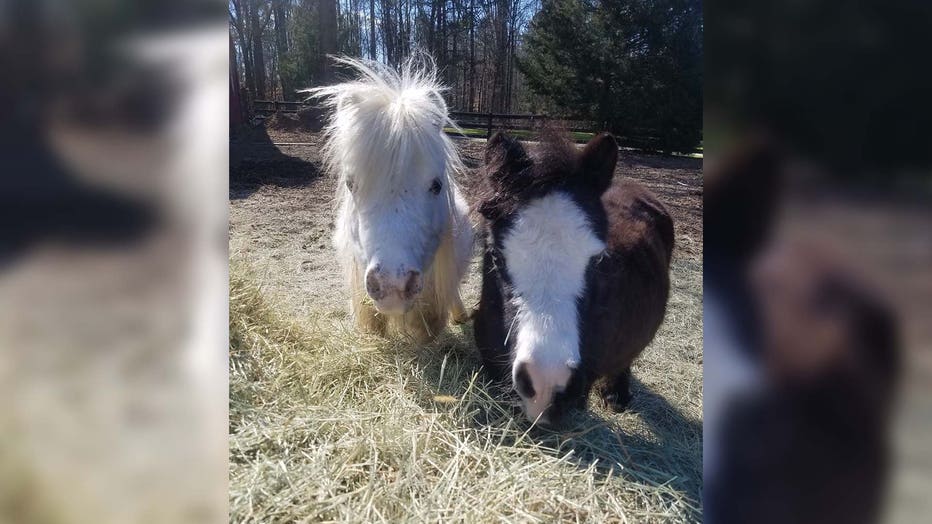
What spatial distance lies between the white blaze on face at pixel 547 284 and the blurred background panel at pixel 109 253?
762 mm

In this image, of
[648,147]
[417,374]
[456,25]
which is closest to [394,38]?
[456,25]

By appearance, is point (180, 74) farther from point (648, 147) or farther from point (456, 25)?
point (648, 147)

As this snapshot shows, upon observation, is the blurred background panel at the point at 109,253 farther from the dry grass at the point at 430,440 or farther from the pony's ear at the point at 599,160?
the pony's ear at the point at 599,160

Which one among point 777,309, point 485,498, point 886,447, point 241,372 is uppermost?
point 777,309

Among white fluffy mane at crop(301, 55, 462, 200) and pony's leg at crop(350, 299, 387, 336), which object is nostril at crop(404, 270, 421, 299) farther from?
pony's leg at crop(350, 299, 387, 336)

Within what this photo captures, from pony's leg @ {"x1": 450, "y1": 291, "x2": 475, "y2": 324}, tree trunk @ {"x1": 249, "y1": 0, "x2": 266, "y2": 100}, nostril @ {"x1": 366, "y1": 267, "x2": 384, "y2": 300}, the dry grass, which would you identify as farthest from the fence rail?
pony's leg @ {"x1": 450, "y1": 291, "x2": 475, "y2": 324}

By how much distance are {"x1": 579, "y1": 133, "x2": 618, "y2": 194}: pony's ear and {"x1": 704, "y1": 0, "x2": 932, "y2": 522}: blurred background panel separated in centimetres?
83

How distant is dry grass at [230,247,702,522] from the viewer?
114 centimetres

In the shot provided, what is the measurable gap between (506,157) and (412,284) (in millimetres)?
521

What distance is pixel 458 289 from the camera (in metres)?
2.29

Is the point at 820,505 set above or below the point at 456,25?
below

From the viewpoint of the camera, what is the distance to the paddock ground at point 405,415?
1.15m

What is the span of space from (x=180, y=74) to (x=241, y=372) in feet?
3.48

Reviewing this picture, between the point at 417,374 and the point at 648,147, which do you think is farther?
the point at 417,374
